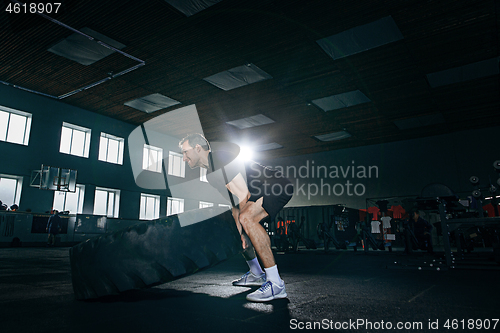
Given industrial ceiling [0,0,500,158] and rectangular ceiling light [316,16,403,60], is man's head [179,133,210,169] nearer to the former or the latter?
industrial ceiling [0,0,500,158]

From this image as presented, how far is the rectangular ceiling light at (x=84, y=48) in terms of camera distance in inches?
268

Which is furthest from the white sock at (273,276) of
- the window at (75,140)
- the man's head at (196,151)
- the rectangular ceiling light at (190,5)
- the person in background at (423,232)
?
the window at (75,140)

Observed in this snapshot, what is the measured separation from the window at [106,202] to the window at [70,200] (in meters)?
0.56

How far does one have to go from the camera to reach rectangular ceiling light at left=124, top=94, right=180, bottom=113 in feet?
32.4

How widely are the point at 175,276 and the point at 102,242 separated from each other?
0.52 metres

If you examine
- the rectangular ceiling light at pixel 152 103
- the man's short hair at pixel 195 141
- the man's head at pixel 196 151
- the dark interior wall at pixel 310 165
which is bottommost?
the man's head at pixel 196 151

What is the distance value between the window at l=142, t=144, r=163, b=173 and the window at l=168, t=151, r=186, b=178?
1.83 feet

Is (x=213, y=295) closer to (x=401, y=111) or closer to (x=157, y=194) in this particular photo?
(x=401, y=111)

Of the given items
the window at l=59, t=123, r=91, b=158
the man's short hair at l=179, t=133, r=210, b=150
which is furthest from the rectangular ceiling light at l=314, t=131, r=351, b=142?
the man's short hair at l=179, t=133, r=210, b=150

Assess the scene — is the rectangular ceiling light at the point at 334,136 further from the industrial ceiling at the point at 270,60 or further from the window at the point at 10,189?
the window at the point at 10,189

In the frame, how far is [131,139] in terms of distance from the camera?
1267 centimetres

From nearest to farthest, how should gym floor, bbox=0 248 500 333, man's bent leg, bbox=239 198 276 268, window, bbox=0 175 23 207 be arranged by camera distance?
gym floor, bbox=0 248 500 333 < man's bent leg, bbox=239 198 276 268 < window, bbox=0 175 23 207

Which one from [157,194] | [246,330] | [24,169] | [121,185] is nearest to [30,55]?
[24,169]

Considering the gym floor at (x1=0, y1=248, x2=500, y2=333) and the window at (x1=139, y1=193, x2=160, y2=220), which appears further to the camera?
the window at (x1=139, y1=193, x2=160, y2=220)
